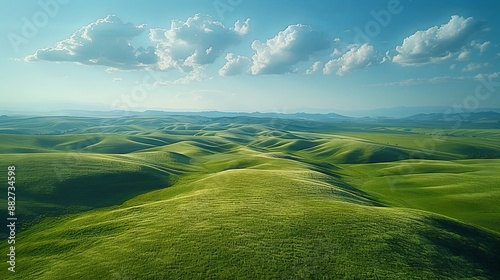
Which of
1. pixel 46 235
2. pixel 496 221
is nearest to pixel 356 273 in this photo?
pixel 46 235

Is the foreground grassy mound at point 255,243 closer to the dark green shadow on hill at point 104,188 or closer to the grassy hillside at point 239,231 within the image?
the grassy hillside at point 239,231

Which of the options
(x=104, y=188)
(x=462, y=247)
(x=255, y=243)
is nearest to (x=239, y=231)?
(x=255, y=243)

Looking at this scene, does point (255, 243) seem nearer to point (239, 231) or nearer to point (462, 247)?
point (239, 231)

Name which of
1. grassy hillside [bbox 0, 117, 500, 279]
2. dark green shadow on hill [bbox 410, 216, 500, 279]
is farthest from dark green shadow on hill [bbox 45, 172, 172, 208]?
dark green shadow on hill [bbox 410, 216, 500, 279]

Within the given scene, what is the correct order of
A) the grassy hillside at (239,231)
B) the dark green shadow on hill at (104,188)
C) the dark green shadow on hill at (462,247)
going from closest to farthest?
the grassy hillside at (239,231) → the dark green shadow on hill at (462,247) → the dark green shadow on hill at (104,188)

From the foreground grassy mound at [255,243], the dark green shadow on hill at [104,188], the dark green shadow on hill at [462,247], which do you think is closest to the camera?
the foreground grassy mound at [255,243]

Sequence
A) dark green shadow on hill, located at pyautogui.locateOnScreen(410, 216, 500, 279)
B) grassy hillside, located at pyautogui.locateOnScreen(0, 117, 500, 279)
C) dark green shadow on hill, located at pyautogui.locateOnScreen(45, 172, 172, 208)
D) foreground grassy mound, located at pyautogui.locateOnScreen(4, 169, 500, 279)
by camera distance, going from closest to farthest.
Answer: foreground grassy mound, located at pyautogui.locateOnScreen(4, 169, 500, 279), grassy hillside, located at pyautogui.locateOnScreen(0, 117, 500, 279), dark green shadow on hill, located at pyautogui.locateOnScreen(410, 216, 500, 279), dark green shadow on hill, located at pyautogui.locateOnScreen(45, 172, 172, 208)

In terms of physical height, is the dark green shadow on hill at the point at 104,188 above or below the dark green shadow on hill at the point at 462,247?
below

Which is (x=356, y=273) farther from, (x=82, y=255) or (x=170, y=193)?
(x=170, y=193)

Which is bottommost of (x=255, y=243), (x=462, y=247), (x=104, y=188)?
(x=104, y=188)

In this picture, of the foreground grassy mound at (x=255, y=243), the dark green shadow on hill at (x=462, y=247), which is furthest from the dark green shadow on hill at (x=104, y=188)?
the dark green shadow on hill at (x=462, y=247)

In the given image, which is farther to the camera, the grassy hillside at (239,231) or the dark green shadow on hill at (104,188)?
the dark green shadow on hill at (104,188)

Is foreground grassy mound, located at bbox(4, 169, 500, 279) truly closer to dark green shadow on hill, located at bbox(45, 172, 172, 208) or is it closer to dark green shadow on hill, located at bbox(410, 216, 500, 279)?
dark green shadow on hill, located at bbox(410, 216, 500, 279)
